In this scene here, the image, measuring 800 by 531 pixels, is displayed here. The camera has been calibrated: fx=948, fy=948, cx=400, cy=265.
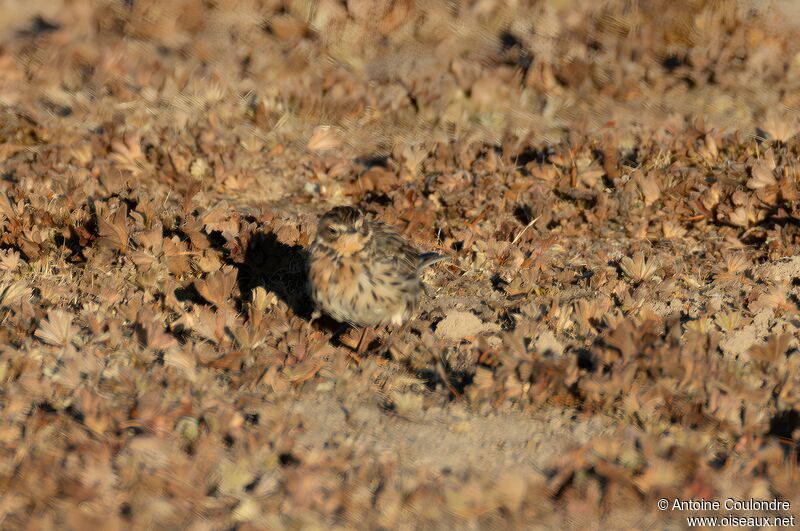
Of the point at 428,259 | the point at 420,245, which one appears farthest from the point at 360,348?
the point at 420,245

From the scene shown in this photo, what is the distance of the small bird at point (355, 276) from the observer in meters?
6.38

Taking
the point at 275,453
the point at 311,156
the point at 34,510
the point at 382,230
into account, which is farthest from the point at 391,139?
the point at 34,510

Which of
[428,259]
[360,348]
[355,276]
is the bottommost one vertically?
[360,348]

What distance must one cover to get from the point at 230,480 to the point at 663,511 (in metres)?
2.13

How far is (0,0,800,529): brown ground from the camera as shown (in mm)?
4762

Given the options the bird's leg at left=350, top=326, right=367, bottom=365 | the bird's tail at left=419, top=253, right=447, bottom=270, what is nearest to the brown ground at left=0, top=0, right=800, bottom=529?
the bird's leg at left=350, top=326, right=367, bottom=365

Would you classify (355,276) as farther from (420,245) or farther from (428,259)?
(420,245)

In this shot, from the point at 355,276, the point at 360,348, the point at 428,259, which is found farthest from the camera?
the point at 428,259

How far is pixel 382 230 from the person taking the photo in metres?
6.97

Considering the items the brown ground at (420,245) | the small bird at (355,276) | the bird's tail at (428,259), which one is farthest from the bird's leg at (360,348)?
the bird's tail at (428,259)

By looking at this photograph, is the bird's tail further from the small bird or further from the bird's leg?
the bird's leg

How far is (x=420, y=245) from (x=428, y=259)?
31.9 inches

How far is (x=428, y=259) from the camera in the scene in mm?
7176

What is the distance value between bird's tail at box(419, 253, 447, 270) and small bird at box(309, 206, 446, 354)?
486 millimetres
